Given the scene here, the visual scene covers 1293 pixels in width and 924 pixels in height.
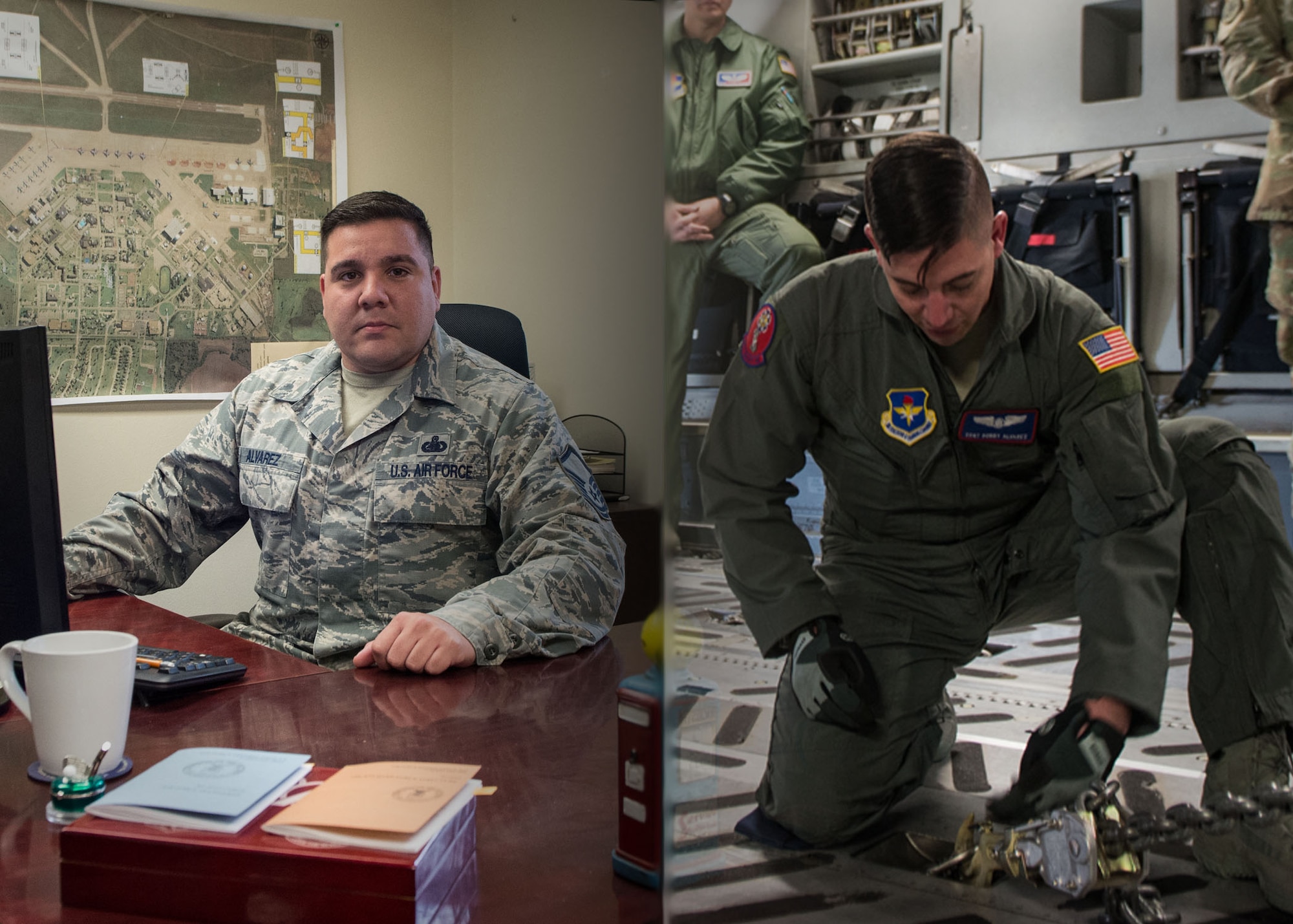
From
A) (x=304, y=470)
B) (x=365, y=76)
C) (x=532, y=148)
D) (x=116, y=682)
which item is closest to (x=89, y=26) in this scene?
(x=365, y=76)

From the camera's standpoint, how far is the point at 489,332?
6.61 feet

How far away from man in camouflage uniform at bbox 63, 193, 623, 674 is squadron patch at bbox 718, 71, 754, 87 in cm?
115

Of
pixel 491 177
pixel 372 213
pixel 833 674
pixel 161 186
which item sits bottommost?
pixel 833 674

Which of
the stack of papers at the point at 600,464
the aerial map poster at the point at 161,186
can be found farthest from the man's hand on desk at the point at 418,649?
the aerial map poster at the point at 161,186

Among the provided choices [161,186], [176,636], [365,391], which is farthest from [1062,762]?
[161,186]

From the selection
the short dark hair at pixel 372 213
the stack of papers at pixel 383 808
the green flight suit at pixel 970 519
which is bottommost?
the stack of papers at pixel 383 808

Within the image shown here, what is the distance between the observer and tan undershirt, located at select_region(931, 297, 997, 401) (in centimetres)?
30

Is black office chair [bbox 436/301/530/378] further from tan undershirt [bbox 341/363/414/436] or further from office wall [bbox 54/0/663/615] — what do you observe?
office wall [bbox 54/0/663/615]

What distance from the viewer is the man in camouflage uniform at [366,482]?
157cm

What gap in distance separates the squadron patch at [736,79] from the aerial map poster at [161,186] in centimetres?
328

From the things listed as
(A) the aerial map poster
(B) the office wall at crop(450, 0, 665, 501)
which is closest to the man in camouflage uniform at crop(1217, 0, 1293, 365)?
(B) the office wall at crop(450, 0, 665, 501)

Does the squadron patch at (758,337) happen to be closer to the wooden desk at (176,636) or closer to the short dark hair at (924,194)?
the short dark hair at (924,194)

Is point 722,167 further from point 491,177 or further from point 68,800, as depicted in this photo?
point 491,177

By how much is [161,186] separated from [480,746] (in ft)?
9.89
